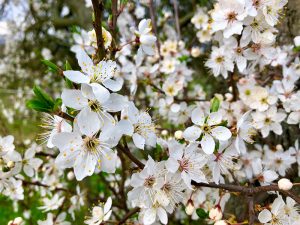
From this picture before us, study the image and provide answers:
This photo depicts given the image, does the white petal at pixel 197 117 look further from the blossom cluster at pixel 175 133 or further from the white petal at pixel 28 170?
the white petal at pixel 28 170

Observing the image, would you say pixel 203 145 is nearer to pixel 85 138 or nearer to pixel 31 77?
pixel 85 138

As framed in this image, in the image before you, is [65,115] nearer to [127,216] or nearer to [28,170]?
[127,216]

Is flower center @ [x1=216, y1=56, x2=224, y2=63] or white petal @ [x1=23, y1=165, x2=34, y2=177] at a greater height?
flower center @ [x1=216, y1=56, x2=224, y2=63]

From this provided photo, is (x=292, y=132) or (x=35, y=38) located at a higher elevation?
(x=35, y=38)

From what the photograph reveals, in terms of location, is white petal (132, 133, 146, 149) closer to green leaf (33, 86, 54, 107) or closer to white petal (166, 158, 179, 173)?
white petal (166, 158, 179, 173)

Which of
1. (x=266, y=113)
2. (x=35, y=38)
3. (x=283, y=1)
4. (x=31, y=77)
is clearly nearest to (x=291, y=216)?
(x=266, y=113)

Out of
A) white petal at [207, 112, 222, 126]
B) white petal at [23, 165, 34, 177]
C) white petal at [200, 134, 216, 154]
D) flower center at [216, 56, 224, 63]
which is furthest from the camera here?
flower center at [216, 56, 224, 63]

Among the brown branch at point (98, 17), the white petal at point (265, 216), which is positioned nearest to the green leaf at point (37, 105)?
the brown branch at point (98, 17)

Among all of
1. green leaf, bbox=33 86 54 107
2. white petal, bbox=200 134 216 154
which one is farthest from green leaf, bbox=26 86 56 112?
white petal, bbox=200 134 216 154

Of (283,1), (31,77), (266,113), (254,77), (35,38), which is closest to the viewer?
(283,1)

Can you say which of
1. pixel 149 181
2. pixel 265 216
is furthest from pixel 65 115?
pixel 265 216

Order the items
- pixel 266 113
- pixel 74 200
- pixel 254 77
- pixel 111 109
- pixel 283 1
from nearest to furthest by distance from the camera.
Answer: pixel 111 109, pixel 283 1, pixel 266 113, pixel 74 200, pixel 254 77
